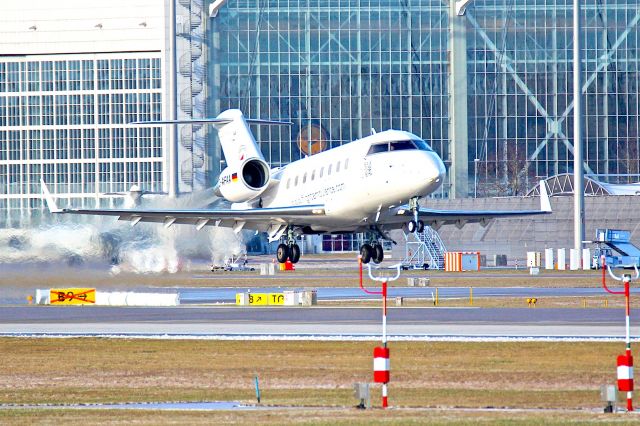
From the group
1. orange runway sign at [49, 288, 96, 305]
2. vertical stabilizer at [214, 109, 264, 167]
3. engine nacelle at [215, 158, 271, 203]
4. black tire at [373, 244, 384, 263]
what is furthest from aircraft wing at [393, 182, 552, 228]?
orange runway sign at [49, 288, 96, 305]

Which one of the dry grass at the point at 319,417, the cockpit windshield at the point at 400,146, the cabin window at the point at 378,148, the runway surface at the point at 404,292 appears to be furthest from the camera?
the runway surface at the point at 404,292

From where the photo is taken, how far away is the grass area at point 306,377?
71.1 feet

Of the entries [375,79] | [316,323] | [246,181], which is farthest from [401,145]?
[375,79]

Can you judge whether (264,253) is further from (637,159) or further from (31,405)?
(31,405)

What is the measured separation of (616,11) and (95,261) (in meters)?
77.0

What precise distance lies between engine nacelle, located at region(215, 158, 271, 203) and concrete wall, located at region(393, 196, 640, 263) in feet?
149

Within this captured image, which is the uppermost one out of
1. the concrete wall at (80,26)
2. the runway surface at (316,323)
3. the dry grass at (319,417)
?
the concrete wall at (80,26)

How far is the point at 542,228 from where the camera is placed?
94.1 m

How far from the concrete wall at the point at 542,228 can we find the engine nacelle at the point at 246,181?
1783 inches

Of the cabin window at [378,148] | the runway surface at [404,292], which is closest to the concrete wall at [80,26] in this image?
the runway surface at [404,292]

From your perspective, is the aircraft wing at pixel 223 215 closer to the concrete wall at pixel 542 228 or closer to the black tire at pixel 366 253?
the black tire at pixel 366 253

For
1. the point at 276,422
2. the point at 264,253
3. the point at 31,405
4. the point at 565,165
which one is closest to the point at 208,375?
the point at 31,405

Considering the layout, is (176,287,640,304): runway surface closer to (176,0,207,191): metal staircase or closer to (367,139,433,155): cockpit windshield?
(367,139,433,155): cockpit windshield

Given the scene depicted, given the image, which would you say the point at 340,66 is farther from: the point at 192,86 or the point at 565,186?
the point at 565,186
